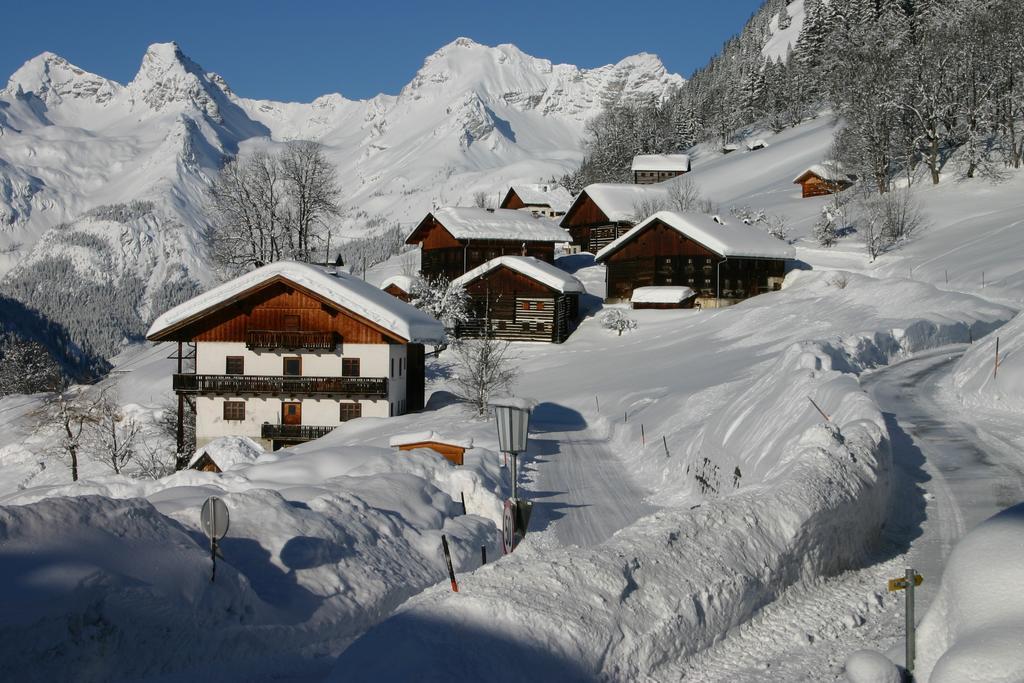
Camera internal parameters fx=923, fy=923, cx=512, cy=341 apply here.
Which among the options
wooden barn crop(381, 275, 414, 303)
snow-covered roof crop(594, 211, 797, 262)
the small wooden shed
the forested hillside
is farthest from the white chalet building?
the forested hillside

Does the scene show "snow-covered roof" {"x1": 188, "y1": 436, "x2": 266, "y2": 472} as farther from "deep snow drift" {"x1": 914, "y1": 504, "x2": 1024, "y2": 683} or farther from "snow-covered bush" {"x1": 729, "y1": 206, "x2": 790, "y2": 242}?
"snow-covered bush" {"x1": 729, "y1": 206, "x2": 790, "y2": 242}

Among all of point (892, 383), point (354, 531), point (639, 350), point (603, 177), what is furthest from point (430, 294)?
point (603, 177)

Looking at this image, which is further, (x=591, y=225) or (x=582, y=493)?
(x=591, y=225)

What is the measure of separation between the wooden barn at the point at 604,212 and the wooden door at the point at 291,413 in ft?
140

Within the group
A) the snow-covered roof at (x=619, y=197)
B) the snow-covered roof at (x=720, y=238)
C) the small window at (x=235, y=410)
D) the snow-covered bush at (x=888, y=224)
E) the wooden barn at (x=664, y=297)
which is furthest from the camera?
the snow-covered roof at (x=619, y=197)

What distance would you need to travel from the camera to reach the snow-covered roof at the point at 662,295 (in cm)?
5850

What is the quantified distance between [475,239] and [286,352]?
32.0 metres

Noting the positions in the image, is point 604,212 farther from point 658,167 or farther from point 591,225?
point 658,167

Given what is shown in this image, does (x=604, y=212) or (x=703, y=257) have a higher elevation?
(x=604, y=212)

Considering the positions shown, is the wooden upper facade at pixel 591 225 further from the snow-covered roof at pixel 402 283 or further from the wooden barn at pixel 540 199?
the snow-covered roof at pixel 402 283

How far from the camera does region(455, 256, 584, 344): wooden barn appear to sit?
194ft

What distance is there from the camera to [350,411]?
3941cm

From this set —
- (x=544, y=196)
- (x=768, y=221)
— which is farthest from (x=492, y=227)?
(x=544, y=196)

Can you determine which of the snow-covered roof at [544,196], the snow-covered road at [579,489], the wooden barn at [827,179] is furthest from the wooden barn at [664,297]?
the snow-covered roof at [544,196]
